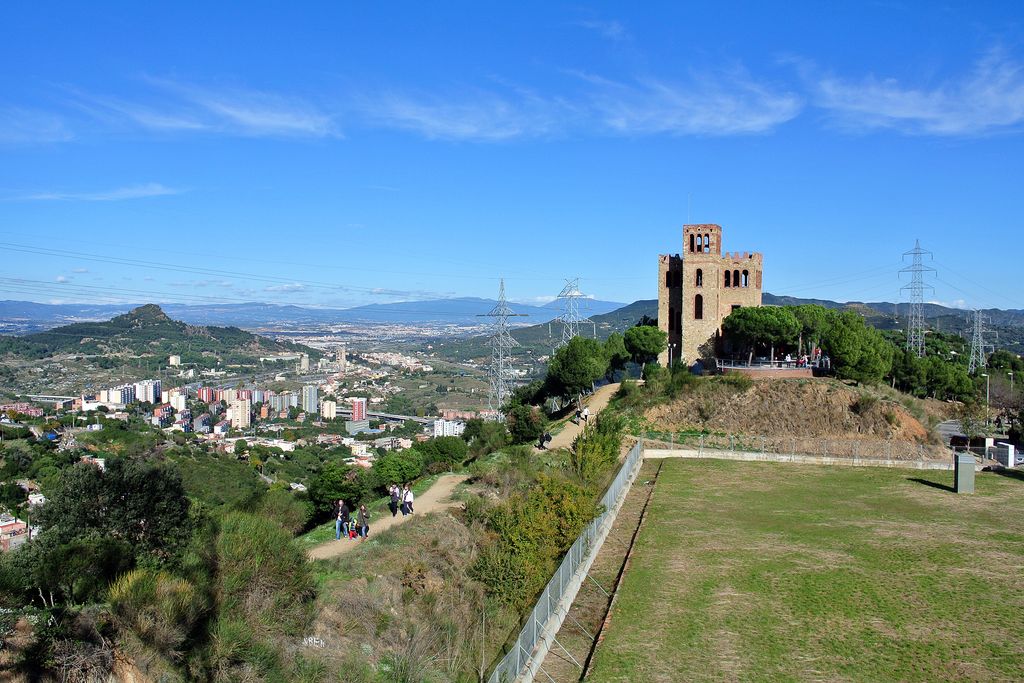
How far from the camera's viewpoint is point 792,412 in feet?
109

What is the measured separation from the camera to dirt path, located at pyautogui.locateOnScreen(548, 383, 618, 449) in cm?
2914

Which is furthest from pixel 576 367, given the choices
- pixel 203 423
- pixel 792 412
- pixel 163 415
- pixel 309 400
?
pixel 309 400

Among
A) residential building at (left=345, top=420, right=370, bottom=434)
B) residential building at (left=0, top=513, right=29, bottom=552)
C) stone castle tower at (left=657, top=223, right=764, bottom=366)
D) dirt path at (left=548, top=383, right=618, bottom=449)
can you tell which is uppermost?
stone castle tower at (left=657, top=223, right=764, bottom=366)

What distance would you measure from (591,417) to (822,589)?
2096cm

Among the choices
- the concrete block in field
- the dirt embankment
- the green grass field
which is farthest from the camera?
the dirt embankment

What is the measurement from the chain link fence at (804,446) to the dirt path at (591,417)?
302 cm

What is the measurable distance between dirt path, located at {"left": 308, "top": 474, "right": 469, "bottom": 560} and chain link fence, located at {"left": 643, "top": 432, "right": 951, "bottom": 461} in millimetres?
9162

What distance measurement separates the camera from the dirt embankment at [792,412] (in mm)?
32469

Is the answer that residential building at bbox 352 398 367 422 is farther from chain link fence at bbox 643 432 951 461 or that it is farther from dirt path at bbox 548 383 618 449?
chain link fence at bbox 643 432 951 461

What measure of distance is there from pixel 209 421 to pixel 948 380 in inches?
2756

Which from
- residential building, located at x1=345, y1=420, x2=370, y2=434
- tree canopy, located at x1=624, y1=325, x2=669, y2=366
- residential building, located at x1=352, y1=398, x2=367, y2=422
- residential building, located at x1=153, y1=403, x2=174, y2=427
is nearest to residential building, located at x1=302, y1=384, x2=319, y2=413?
residential building, located at x1=352, y1=398, x2=367, y2=422

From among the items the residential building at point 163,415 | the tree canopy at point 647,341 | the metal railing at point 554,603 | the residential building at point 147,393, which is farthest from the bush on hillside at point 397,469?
the residential building at point 147,393

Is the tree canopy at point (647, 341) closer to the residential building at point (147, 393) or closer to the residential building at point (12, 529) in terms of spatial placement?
the residential building at point (12, 529)

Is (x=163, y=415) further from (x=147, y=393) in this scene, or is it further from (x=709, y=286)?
(x=709, y=286)
